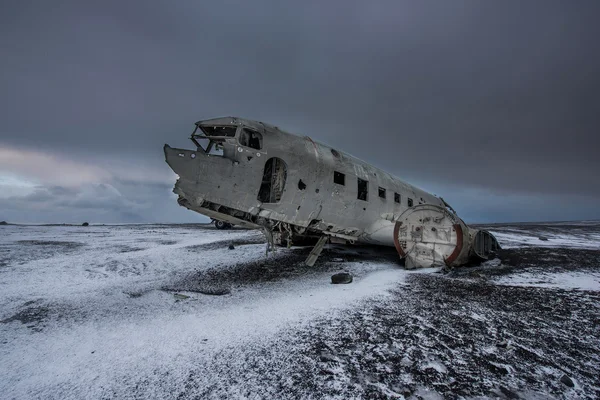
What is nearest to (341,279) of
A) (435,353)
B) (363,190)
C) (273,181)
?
(273,181)

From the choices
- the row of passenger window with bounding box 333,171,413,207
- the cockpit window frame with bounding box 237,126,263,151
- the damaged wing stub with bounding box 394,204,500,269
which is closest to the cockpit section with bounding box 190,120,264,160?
the cockpit window frame with bounding box 237,126,263,151

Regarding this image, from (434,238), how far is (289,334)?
271 inches

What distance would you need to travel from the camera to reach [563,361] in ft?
10.4

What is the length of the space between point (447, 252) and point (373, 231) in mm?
2718

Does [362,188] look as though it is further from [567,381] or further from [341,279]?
[567,381]

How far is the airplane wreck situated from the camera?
6914 mm

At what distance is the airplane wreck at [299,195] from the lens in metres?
6.91

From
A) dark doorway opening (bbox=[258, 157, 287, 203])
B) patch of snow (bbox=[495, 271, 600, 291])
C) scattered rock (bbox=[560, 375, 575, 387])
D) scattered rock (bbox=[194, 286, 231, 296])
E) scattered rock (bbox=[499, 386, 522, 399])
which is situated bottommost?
scattered rock (bbox=[499, 386, 522, 399])

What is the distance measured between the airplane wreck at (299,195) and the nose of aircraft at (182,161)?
0.02 m

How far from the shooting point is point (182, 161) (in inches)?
254

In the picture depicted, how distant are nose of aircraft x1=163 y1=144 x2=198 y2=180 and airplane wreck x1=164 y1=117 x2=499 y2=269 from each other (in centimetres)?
2

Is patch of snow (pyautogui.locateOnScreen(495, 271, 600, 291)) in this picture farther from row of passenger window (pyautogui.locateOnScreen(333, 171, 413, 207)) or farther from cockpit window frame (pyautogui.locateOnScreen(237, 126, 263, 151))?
cockpit window frame (pyautogui.locateOnScreen(237, 126, 263, 151))

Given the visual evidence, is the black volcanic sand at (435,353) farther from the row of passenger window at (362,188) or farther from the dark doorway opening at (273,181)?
the row of passenger window at (362,188)

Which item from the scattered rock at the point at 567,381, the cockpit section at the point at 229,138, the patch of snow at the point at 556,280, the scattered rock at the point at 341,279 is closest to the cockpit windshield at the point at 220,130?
the cockpit section at the point at 229,138
